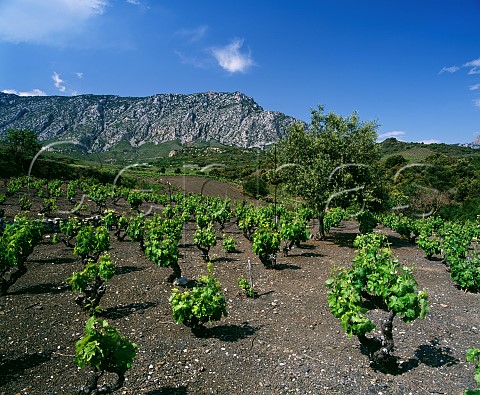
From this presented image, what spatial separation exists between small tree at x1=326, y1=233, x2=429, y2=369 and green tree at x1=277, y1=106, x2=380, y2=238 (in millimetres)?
16753

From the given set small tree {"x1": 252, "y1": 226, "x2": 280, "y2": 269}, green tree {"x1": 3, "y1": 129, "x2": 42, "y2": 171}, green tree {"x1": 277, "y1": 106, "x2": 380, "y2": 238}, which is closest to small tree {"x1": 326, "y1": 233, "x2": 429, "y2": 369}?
small tree {"x1": 252, "y1": 226, "x2": 280, "y2": 269}

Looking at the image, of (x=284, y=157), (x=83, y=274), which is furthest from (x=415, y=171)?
(x=83, y=274)

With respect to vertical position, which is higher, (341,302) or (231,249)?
(341,302)

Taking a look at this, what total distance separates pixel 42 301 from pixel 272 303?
9.39 metres

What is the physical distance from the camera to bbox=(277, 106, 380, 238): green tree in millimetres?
26266

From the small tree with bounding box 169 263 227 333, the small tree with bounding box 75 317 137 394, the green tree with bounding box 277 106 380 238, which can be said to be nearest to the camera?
the small tree with bounding box 75 317 137 394

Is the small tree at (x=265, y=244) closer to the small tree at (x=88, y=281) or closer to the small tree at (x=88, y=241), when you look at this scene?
the small tree at (x=88, y=241)

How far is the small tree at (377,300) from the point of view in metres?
8.12

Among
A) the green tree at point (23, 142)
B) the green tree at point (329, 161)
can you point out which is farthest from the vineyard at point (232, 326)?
the green tree at point (23, 142)

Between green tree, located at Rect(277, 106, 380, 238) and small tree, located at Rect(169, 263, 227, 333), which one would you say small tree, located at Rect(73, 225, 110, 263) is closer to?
small tree, located at Rect(169, 263, 227, 333)

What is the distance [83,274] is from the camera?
1191 cm

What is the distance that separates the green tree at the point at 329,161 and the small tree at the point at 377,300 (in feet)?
55.0

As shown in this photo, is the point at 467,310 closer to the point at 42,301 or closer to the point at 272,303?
the point at 272,303

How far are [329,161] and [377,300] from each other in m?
18.4
